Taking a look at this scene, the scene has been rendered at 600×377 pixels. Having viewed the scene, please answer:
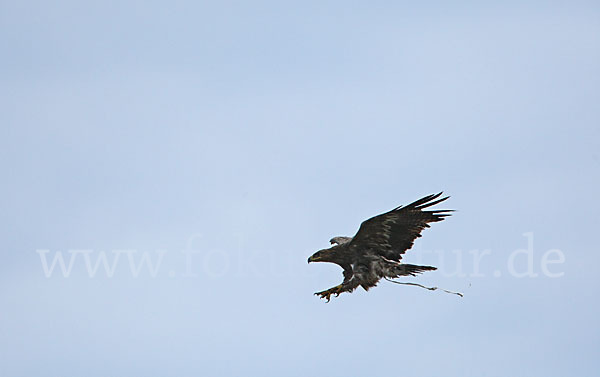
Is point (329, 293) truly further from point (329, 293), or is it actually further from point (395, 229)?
point (395, 229)

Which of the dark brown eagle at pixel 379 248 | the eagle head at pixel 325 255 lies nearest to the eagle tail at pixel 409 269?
the dark brown eagle at pixel 379 248

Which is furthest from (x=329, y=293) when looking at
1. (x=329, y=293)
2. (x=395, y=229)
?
(x=395, y=229)

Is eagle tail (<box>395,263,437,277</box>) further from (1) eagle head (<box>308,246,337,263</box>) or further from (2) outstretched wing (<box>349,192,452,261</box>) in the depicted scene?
(1) eagle head (<box>308,246,337,263</box>)

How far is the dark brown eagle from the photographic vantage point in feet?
57.5

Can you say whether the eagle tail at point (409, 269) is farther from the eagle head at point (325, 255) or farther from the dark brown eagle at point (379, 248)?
the eagle head at point (325, 255)

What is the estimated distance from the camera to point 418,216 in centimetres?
1767

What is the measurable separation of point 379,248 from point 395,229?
1.79 ft

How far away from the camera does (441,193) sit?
56.7 ft

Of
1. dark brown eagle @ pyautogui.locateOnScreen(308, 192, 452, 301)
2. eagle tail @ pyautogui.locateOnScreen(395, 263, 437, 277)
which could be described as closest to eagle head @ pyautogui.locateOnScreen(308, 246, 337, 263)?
dark brown eagle @ pyautogui.locateOnScreen(308, 192, 452, 301)

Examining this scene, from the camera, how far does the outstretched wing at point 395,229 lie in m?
17.4

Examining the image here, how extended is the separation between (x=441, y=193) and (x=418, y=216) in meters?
0.71

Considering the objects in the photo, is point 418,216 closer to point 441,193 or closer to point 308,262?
point 441,193

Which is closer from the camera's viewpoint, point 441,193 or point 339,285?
point 441,193

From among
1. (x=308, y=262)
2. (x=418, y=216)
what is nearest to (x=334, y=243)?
(x=308, y=262)
